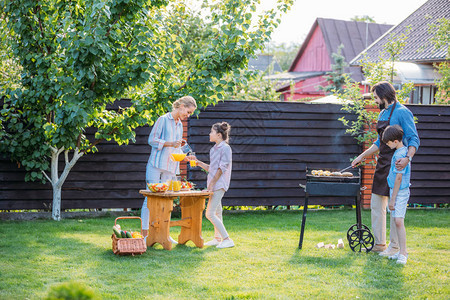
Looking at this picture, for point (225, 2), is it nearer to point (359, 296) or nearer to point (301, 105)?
point (301, 105)

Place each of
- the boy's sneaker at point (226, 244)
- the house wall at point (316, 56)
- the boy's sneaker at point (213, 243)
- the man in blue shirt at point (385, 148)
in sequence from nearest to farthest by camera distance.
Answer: the man in blue shirt at point (385, 148) < the boy's sneaker at point (226, 244) < the boy's sneaker at point (213, 243) < the house wall at point (316, 56)

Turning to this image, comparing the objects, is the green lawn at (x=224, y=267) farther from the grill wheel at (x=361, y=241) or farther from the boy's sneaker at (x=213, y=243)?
the boy's sneaker at (x=213, y=243)

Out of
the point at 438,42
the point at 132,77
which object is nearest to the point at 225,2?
the point at 132,77

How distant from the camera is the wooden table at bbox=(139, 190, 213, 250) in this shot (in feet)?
20.8

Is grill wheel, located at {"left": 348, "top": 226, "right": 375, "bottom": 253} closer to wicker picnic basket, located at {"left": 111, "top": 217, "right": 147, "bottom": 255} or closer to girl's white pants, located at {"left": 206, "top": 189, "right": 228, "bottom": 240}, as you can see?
girl's white pants, located at {"left": 206, "top": 189, "right": 228, "bottom": 240}

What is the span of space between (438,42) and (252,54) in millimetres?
8048

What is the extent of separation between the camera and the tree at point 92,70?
7.20 metres

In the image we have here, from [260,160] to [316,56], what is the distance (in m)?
25.4

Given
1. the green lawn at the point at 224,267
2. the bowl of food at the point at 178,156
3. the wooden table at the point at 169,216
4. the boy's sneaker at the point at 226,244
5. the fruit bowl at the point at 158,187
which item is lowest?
the green lawn at the point at 224,267

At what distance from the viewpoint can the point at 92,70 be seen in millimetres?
7035

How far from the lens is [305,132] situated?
982 cm

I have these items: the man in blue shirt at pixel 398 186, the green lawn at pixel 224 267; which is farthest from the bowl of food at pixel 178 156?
the man in blue shirt at pixel 398 186

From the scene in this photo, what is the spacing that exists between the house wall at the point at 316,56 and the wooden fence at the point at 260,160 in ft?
73.0

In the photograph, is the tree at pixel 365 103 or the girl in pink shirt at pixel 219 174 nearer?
the girl in pink shirt at pixel 219 174
